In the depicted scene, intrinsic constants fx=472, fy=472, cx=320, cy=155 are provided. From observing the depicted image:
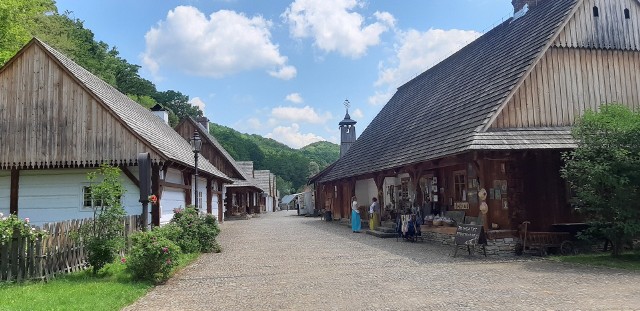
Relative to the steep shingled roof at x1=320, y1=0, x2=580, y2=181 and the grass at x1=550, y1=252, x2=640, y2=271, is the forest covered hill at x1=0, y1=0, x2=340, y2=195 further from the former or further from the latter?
the grass at x1=550, y1=252, x2=640, y2=271

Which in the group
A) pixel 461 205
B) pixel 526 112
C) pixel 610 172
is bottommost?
pixel 461 205

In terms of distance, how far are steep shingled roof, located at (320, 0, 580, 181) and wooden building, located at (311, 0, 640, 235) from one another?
51 millimetres

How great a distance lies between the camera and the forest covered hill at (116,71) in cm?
2351

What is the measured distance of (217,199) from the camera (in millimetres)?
30672

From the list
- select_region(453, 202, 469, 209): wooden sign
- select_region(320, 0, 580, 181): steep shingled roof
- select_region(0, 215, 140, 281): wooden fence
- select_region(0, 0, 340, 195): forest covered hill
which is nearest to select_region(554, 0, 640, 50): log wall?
select_region(320, 0, 580, 181): steep shingled roof

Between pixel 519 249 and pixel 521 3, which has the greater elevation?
pixel 521 3

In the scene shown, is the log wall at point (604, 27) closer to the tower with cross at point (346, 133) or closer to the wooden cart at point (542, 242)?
the wooden cart at point (542, 242)

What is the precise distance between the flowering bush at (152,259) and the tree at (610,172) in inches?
367

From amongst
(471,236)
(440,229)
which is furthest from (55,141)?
(471,236)

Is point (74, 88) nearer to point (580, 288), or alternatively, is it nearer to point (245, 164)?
point (580, 288)

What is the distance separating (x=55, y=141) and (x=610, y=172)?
51.4 ft

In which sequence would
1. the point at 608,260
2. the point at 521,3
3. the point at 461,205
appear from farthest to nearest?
1. the point at 521,3
2. the point at 461,205
3. the point at 608,260

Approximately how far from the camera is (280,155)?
101625 millimetres

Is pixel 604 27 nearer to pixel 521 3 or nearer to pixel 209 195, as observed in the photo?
pixel 521 3
